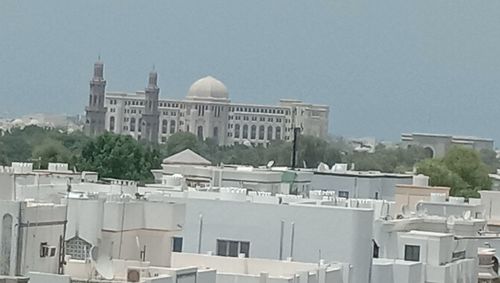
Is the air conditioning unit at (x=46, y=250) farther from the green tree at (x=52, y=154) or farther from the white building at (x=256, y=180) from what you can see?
the green tree at (x=52, y=154)

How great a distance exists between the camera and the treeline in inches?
2876

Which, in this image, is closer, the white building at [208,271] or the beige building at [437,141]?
the white building at [208,271]

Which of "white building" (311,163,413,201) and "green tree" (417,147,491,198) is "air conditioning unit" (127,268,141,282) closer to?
"white building" (311,163,413,201)

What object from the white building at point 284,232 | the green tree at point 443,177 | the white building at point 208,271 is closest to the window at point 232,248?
the white building at point 284,232

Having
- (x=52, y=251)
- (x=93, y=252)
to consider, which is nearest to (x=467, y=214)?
(x=93, y=252)

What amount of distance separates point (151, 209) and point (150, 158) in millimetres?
63884

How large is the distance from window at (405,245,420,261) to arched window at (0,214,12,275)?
430 inches

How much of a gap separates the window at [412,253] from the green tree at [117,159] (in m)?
50.5

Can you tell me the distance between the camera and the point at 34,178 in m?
33.2

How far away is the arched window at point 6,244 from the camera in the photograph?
19516 mm

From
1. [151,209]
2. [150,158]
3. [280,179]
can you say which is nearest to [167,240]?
[151,209]

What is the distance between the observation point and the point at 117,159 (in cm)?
8425

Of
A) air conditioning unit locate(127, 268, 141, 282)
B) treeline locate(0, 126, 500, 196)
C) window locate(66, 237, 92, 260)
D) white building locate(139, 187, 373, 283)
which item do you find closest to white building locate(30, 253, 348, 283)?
air conditioning unit locate(127, 268, 141, 282)

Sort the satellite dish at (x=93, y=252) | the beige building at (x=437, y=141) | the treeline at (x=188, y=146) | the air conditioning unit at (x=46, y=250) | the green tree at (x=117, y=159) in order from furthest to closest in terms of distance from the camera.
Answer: the beige building at (x=437, y=141) → the green tree at (x=117, y=159) → the treeline at (x=188, y=146) → the satellite dish at (x=93, y=252) → the air conditioning unit at (x=46, y=250)
